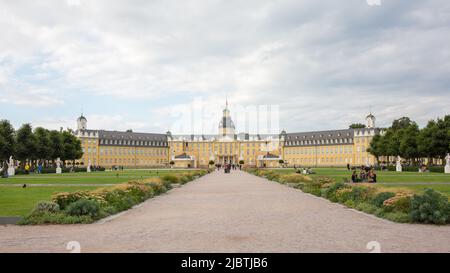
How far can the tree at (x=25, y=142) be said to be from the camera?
83500mm

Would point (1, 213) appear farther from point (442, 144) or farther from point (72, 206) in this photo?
point (442, 144)

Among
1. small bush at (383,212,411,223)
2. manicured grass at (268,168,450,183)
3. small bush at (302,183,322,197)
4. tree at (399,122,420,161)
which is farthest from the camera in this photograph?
tree at (399,122,420,161)

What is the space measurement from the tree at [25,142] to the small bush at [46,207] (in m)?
71.9

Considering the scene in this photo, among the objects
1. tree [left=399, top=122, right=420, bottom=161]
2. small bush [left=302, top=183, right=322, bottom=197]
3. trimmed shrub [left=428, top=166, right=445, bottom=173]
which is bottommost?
trimmed shrub [left=428, top=166, right=445, bottom=173]

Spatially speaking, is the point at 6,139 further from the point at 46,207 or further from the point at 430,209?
the point at 430,209

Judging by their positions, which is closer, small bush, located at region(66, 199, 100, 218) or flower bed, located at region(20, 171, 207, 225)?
flower bed, located at region(20, 171, 207, 225)

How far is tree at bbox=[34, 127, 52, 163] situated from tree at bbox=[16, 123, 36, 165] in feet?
3.76

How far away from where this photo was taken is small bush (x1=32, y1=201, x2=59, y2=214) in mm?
16469

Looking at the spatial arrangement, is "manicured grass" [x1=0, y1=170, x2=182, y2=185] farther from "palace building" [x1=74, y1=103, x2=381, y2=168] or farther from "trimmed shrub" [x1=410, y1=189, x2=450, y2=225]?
"palace building" [x1=74, y1=103, x2=381, y2=168]

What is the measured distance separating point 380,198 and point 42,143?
81.4 metres

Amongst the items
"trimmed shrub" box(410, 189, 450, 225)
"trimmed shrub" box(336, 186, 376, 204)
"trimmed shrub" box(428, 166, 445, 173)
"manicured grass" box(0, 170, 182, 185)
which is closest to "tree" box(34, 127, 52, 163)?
"manicured grass" box(0, 170, 182, 185)

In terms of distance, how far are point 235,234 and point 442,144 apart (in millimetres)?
78516

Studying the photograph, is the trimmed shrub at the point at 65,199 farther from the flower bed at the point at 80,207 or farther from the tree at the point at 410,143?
the tree at the point at 410,143
